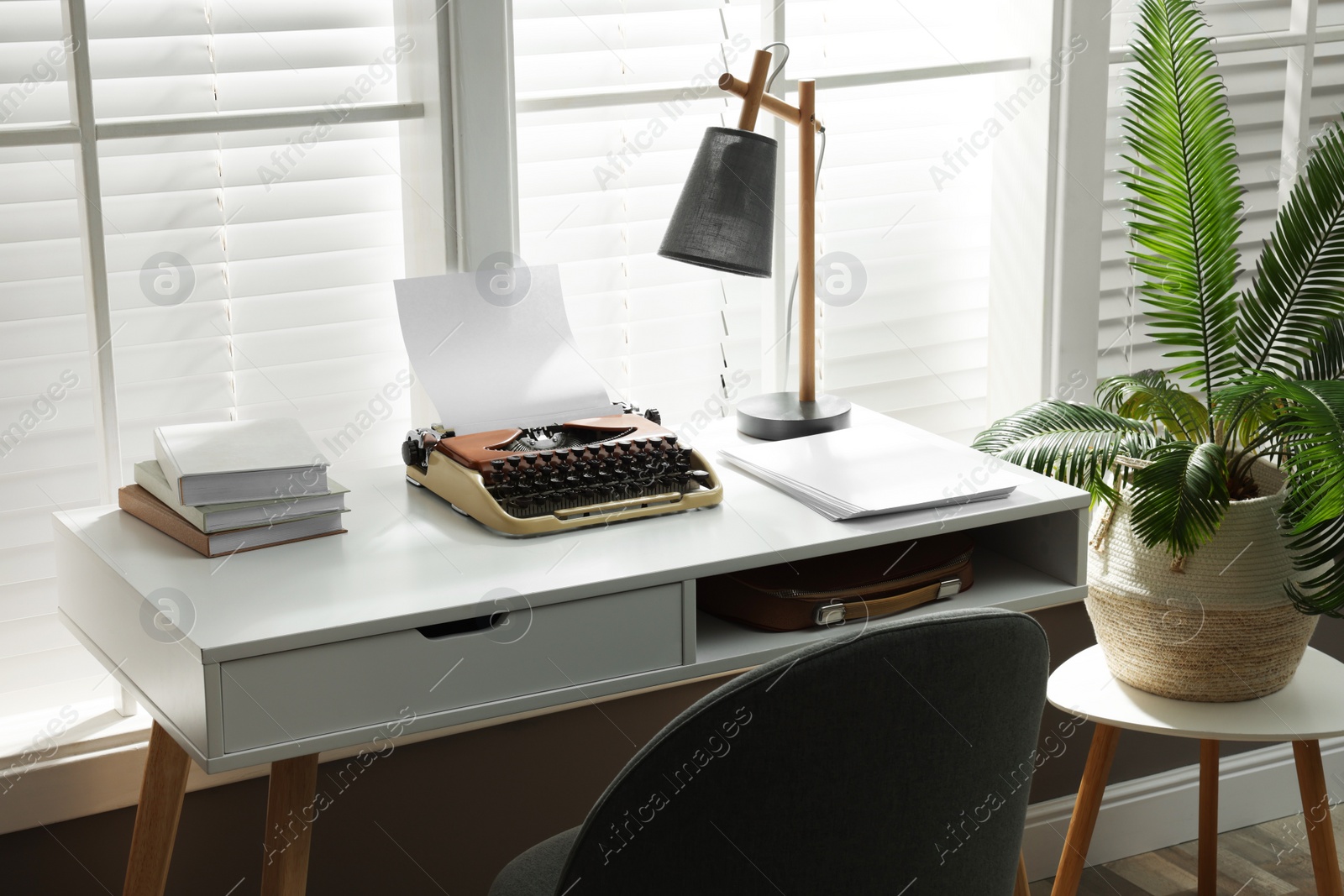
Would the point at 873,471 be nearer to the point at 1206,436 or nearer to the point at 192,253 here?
the point at 1206,436

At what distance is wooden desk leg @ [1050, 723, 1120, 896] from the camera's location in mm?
1885

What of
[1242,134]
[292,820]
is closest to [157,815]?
[292,820]

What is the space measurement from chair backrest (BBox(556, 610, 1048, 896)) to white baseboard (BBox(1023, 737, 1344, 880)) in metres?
1.48

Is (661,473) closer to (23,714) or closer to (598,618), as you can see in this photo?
(598,618)

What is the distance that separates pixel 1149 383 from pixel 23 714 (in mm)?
1589

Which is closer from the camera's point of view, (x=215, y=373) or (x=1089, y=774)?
(x=215, y=373)

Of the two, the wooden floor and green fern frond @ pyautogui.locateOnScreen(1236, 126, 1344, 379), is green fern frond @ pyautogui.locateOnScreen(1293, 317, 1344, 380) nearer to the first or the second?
green fern frond @ pyautogui.locateOnScreen(1236, 126, 1344, 379)

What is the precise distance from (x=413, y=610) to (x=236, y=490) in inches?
11.4

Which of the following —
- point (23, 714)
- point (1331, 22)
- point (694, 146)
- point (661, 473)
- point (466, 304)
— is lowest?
point (23, 714)

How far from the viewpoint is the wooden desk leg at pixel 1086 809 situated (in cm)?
188

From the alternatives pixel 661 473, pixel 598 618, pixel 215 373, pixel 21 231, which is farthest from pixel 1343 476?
pixel 21 231

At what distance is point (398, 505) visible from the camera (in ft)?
4.99

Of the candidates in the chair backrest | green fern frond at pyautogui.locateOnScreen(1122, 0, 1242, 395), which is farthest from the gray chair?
green fern frond at pyautogui.locateOnScreen(1122, 0, 1242, 395)

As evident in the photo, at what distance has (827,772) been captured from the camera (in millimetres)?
953
